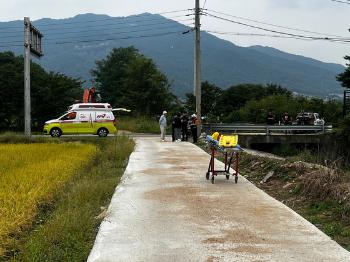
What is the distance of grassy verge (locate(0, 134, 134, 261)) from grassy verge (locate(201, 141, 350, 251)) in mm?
3357

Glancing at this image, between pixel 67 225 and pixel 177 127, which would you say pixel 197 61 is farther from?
pixel 67 225

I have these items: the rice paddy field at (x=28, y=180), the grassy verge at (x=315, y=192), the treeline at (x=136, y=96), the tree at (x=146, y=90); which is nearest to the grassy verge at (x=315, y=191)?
the grassy verge at (x=315, y=192)

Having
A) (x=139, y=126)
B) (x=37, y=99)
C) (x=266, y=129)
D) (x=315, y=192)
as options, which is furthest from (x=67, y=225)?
(x=37, y=99)

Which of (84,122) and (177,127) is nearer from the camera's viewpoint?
(177,127)

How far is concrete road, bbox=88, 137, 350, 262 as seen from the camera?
6312 millimetres

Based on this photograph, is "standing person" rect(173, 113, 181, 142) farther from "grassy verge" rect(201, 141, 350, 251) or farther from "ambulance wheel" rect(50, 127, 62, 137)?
"grassy verge" rect(201, 141, 350, 251)

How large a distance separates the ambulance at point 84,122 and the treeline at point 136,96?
13.6m

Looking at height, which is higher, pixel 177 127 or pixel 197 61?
pixel 197 61

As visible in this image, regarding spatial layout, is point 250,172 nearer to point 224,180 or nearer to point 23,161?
point 224,180

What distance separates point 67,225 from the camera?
23.5ft

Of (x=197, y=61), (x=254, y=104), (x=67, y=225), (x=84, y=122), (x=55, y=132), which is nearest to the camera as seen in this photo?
(x=67, y=225)

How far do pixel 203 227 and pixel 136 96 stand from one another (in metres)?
60.4

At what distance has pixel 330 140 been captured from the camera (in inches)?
1273

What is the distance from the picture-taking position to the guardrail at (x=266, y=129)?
105 feet
